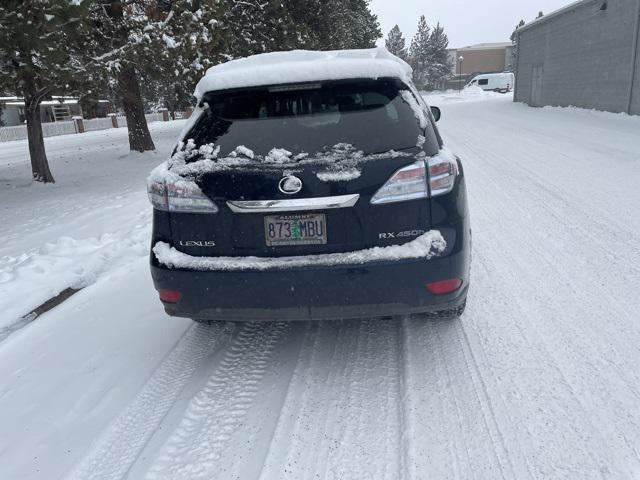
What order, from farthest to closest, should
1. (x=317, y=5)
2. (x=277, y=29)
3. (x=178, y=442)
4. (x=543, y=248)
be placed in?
1. (x=317, y=5)
2. (x=277, y=29)
3. (x=543, y=248)
4. (x=178, y=442)

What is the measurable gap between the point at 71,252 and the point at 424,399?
15.4 feet

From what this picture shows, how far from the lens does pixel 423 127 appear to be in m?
2.94

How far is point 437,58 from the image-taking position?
84000 mm

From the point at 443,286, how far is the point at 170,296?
1630 mm

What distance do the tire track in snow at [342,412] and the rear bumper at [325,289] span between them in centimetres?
43

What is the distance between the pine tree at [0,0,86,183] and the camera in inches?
266

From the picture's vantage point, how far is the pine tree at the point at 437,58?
83000 millimetres

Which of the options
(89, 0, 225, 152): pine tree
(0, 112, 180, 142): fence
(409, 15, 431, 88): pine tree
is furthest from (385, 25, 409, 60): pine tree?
(89, 0, 225, 152): pine tree

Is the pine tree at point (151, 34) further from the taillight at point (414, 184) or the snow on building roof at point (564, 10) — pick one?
the snow on building roof at point (564, 10)

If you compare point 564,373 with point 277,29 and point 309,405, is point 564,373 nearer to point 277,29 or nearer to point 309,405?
point 309,405

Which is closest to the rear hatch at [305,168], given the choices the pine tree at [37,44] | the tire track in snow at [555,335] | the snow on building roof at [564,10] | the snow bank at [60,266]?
the tire track in snow at [555,335]

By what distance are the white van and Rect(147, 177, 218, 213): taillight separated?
57930mm

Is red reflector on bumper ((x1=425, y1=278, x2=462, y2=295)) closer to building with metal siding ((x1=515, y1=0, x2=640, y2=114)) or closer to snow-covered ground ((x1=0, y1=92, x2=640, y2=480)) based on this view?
snow-covered ground ((x1=0, y1=92, x2=640, y2=480))

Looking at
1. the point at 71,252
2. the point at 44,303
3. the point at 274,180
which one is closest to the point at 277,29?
the point at 71,252
